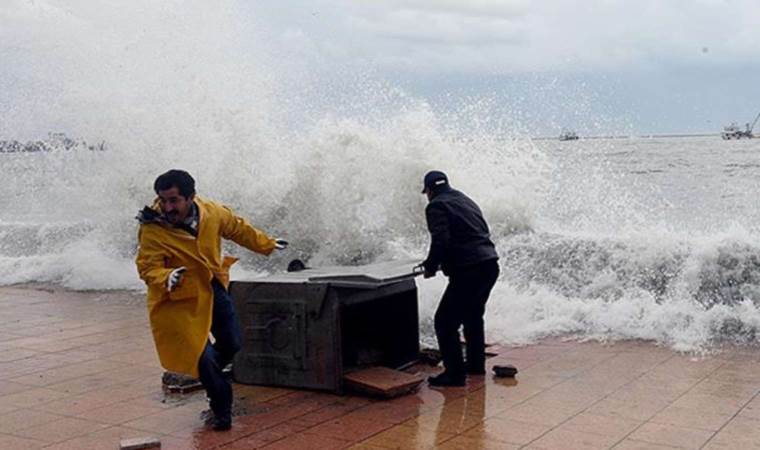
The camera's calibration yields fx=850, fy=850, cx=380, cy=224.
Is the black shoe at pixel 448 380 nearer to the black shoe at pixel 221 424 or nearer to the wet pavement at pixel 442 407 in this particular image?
the wet pavement at pixel 442 407

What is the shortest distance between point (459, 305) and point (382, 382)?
890 millimetres

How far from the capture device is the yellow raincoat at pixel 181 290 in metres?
5.18

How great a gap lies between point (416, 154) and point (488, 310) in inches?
213

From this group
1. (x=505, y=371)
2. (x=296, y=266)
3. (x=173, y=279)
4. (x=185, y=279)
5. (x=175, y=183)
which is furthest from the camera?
(x=296, y=266)

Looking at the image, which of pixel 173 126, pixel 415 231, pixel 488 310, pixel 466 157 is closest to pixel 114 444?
pixel 488 310

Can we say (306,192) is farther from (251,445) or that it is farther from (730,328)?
(251,445)

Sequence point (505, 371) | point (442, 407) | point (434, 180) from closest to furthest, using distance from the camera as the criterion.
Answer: point (442, 407)
point (434, 180)
point (505, 371)

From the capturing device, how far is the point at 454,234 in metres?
6.63

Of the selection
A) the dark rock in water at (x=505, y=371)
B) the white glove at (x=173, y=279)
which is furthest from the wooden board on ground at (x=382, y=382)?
the white glove at (x=173, y=279)

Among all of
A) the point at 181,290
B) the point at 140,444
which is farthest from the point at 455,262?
the point at 140,444

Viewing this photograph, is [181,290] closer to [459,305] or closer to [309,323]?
[309,323]

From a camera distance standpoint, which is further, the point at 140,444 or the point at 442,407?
the point at 442,407

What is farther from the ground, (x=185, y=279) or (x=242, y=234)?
(x=242, y=234)

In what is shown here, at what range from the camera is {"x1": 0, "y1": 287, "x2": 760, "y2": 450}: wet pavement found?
5309mm
